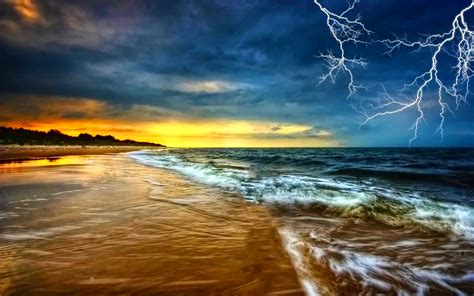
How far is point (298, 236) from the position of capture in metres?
4.38

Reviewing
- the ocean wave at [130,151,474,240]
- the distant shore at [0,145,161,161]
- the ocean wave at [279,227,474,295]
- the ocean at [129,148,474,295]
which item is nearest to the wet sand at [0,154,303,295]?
the ocean wave at [279,227,474,295]

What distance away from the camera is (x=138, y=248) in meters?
3.60

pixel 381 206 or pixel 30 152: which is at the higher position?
pixel 30 152

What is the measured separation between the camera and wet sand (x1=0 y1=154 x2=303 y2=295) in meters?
2.68

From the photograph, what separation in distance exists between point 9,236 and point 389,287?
4.56m

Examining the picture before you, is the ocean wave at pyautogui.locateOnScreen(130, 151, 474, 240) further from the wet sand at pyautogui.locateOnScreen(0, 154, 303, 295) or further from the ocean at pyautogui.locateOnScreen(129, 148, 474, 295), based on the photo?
the wet sand at pyautogui.locateOnScreen(0, 154, 303, 295)

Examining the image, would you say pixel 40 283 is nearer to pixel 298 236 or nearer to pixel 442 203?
pixel 298 236

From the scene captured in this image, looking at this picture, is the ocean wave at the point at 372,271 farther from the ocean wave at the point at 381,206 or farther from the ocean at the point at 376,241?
the ocean wave at the point at 381,206

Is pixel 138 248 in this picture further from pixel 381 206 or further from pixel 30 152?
pixel 30 152

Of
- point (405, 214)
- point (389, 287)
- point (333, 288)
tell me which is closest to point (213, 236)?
point (333, 288)

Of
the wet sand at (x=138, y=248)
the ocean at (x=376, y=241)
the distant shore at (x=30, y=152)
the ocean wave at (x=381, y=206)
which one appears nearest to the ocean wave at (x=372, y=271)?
the ocean at (x=376, y=241)

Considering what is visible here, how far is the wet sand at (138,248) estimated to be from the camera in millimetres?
2684

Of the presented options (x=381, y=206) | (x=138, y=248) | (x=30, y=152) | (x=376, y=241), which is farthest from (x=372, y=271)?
(x=30, y=152)

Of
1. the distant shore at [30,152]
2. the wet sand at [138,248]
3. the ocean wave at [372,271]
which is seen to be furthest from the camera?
the distant shore at [30,152]
